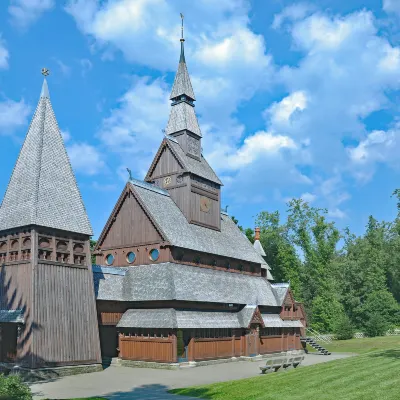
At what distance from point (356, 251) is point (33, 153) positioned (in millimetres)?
66267

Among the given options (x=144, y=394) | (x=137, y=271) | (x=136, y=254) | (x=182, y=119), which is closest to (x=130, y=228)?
(x=136, y=254)

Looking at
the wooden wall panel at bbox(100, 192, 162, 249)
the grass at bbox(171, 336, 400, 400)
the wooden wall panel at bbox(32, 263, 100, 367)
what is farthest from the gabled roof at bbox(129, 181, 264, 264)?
the grass at bbox(171, 336, 400, 400)

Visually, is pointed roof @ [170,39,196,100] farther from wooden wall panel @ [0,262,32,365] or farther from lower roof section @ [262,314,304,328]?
wooden wall panel @ [0,262,32,365]

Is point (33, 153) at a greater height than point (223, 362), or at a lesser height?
greater

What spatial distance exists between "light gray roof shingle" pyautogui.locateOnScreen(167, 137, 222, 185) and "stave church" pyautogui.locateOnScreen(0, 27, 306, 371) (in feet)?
0.39

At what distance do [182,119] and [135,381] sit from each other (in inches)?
937

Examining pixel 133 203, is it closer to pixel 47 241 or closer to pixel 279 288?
pixel 47 241

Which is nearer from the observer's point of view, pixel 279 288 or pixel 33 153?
pixel 33 153

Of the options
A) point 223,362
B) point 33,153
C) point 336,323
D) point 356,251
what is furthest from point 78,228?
point 356,251

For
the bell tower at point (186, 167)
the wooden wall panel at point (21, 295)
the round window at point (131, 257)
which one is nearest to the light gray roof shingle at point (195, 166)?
the bell tower at point (186, 167)

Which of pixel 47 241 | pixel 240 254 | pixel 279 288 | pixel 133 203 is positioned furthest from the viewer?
pixel 279 288

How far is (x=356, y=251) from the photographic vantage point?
3334 inches

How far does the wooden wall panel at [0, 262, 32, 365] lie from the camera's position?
84.1 ft

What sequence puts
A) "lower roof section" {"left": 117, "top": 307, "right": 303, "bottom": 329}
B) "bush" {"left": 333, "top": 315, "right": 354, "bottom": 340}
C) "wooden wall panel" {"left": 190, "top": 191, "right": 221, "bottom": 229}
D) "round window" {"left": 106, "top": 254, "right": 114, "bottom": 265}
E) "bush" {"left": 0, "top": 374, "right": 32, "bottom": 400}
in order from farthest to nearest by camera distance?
"bush" {"left": 333, "top": 315, "right": 354, "bottom": 340}
"wooden wall panel" {"left": 190, "top": 191, "right": 221, "bottom": 229}
"round window" {"left": 106, "top": 254, "right": 114, "bottom": 265}
"lower roof section" {"left": 117, "top": 307, "right": 303, "bottom": 329}
"bush" {"left": 0, "top": 374, "right": 32, "bottom": 400}
